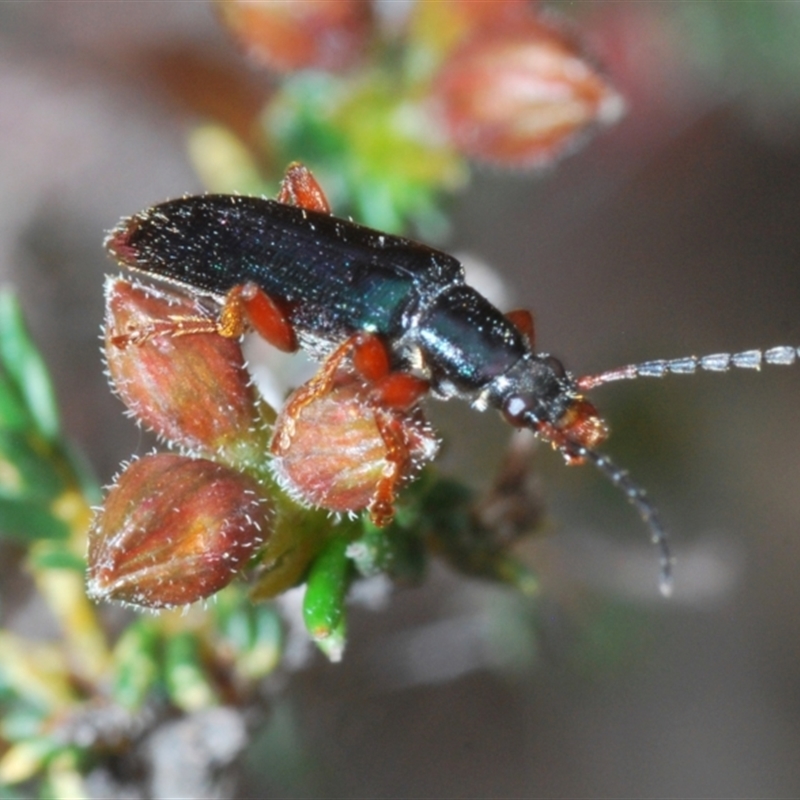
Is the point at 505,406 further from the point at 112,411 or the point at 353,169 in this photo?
the point at 112,411

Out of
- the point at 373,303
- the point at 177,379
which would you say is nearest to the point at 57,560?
the point at 177,379

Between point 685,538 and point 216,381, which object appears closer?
point 216,381

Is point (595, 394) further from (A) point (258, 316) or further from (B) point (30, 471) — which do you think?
(B) point (30, 471)

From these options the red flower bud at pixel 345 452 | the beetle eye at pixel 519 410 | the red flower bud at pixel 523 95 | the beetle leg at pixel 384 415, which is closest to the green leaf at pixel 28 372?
the beetle leg at pixel 384 415

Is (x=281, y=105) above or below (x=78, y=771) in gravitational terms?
above

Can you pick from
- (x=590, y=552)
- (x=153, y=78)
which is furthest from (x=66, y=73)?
(x=590, y=552)

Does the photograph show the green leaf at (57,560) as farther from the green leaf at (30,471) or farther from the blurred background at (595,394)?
the blurred background at (595,394)

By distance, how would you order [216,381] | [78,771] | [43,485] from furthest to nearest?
[43,485], [78,771], [216,381]
